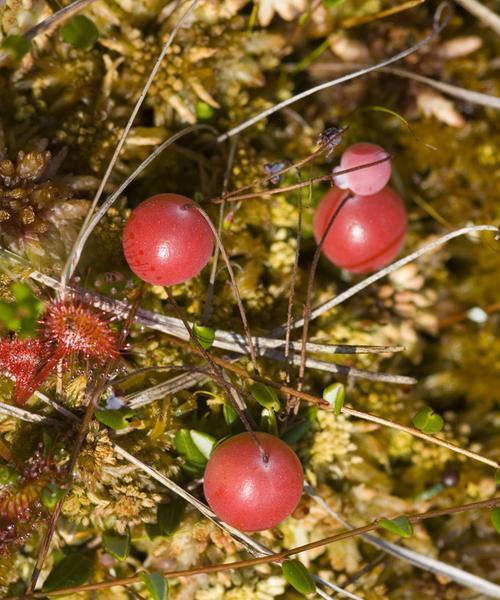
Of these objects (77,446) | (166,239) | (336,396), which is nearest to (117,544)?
(77,446)

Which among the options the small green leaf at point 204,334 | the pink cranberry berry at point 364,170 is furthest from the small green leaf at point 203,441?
the pink cranberry berry at point 364,170

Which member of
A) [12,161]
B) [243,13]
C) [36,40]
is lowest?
[243,13]

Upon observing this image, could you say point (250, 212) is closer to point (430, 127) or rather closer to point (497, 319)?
point (430, 127)

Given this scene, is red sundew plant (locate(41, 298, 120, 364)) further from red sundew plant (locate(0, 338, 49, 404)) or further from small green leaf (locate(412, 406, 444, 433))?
small green leaf (locate(412, 406, 444, 433))

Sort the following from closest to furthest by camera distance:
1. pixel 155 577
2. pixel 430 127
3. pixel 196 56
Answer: pixel 155 577 < pixel 196 56 < pixel 430 127

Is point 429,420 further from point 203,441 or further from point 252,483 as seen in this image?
point 203,441

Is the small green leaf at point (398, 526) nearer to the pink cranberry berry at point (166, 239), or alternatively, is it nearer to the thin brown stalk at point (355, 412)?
the thin brown stalk at point (355, 412)

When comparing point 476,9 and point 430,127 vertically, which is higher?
point 476,9

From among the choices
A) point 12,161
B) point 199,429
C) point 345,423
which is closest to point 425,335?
point 345,423
